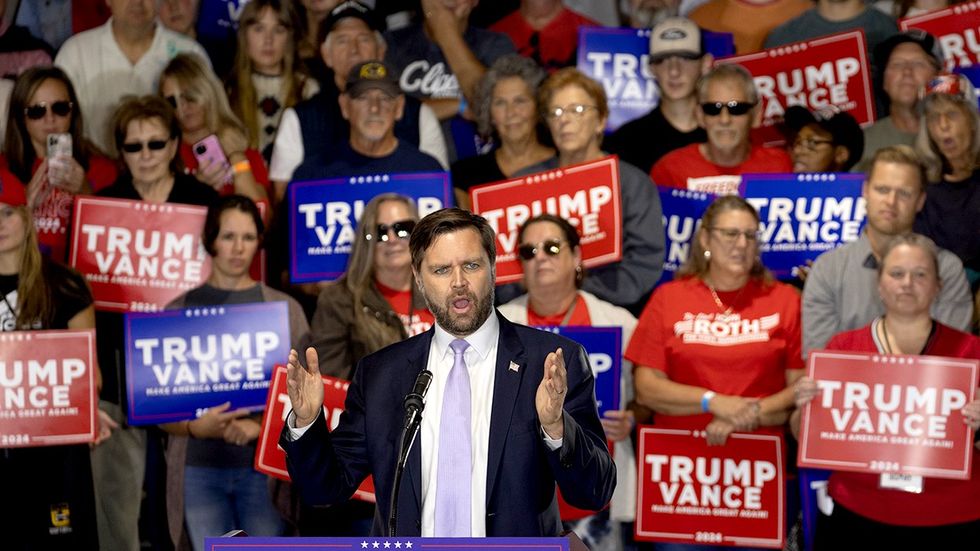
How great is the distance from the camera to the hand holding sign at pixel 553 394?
362 centimetres

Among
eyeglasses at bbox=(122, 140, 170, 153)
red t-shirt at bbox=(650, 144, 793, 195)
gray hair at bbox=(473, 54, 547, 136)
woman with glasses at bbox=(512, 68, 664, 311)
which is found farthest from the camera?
gray hair at bbox=(473, 54, 547, 136)

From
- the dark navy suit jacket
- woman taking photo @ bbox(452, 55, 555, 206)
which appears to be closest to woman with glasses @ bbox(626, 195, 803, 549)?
woman taking photo @ bbox(452, 55, 555, 206)

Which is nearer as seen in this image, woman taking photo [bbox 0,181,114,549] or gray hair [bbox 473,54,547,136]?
woman taking photo [bbox 0,181,114,549]

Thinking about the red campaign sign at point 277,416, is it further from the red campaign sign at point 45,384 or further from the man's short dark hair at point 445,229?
the man's short dark hair at point 445,229

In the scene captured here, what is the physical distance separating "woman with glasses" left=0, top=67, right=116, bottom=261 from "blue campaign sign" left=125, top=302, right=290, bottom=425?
1.06m

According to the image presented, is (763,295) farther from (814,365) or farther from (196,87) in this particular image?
(196,87)

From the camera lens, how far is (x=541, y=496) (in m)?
3.93

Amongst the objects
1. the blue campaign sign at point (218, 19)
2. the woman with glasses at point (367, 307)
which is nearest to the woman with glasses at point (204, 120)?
the blue campaign sign at point (218, 19)

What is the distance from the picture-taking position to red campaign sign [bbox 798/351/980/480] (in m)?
5.93

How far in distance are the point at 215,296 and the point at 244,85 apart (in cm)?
170

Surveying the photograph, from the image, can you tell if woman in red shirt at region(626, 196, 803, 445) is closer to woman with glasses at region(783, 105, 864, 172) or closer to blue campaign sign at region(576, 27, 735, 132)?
woman with glasses at region(783, 105, 864, 172)

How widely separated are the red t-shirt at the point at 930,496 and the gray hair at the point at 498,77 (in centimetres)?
243

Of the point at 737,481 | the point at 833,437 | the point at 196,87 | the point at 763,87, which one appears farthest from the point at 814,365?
the point at 196,87

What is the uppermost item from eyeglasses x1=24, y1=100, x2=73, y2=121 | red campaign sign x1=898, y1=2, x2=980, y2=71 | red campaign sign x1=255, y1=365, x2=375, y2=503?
red campaign sign x1=898, y1=2, x2=980, y2=71
